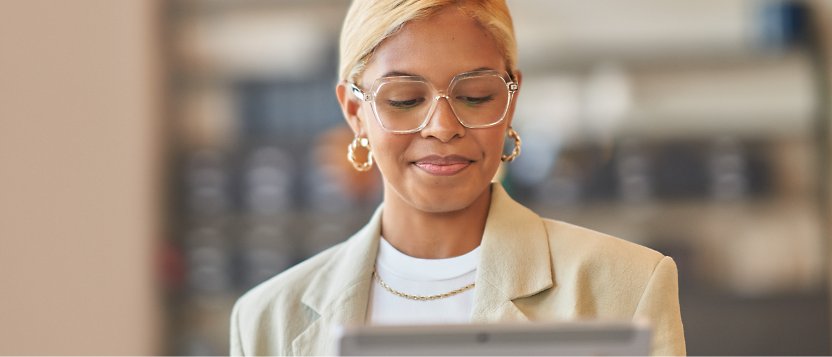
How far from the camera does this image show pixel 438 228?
1490mm

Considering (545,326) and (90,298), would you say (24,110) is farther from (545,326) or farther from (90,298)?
(545,326)

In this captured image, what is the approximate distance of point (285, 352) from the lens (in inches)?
60.0

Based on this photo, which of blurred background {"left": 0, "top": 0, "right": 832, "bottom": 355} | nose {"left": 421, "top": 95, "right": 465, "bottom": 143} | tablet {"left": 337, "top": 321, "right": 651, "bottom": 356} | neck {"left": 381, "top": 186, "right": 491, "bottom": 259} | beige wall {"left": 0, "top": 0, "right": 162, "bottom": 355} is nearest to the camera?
tablet {"left": 337, "top": 321, "right": 651, "bottom": 356}

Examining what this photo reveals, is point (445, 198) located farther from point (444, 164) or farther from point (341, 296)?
point (341, 296)

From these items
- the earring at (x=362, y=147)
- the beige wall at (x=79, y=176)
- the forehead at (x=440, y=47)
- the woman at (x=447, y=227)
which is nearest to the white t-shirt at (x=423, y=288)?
the woman at (x=447, y=227)

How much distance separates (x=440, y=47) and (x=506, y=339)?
1.65ft

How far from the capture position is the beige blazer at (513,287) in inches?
55.2

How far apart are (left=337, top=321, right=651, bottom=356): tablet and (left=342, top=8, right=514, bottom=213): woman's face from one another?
1.39ft

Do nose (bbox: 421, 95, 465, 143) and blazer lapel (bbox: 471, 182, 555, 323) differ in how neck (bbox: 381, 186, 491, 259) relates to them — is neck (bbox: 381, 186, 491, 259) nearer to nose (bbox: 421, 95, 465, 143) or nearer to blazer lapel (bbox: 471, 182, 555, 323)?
blazer lapel (bbox: 471, 182, 555, 323)

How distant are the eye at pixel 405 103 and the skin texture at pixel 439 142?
31mm

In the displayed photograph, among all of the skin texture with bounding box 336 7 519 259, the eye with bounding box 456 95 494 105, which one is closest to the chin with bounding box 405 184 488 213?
the skin texture with bounding box 336 7 519 259

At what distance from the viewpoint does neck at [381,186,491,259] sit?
1.49 metres

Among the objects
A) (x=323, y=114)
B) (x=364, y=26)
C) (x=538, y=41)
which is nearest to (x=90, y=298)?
(x=323, y=114)

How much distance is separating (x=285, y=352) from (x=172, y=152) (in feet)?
11.1
